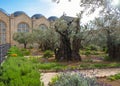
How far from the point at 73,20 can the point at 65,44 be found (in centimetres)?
205

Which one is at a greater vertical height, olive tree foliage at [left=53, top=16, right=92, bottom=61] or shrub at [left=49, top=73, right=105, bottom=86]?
olive tree foliage at [left=53, top=16, right=92, bottom=61]

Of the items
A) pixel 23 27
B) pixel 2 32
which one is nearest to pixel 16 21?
pixel 23 27

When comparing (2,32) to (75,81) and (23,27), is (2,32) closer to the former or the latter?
(23,27)

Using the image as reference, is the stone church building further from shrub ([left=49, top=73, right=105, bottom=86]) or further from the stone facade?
shrub ([left=49, top=73, right=105, bottom=86])

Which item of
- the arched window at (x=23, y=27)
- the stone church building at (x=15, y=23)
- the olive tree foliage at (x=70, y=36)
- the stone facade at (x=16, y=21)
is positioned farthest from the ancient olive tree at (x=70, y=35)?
the arched window at (x=23, y=27)

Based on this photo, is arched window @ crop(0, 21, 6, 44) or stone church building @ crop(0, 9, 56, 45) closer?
arched window @ crop(0, 21, 6, 44)

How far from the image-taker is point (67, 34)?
2030cm

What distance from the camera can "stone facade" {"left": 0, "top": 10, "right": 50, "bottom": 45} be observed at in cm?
5400

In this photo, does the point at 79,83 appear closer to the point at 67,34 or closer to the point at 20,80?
the point at 20,80

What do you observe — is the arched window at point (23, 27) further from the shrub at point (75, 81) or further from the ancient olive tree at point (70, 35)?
the shrub at point (75, 81)

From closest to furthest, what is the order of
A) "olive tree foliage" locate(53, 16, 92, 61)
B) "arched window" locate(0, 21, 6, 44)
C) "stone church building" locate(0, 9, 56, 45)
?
"olive tree foliage" locate(53, 16, 92, 61) < "arched window" locate(0, 21, 6, 44) < "stone church building" locate(0, 9, 56, 45)

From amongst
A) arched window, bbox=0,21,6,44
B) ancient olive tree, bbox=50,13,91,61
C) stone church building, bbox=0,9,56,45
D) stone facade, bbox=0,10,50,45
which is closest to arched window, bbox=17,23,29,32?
stone church building, bbox=0,9,56,45

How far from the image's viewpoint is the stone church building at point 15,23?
177 feet

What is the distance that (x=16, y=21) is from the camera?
56031 millimetres
